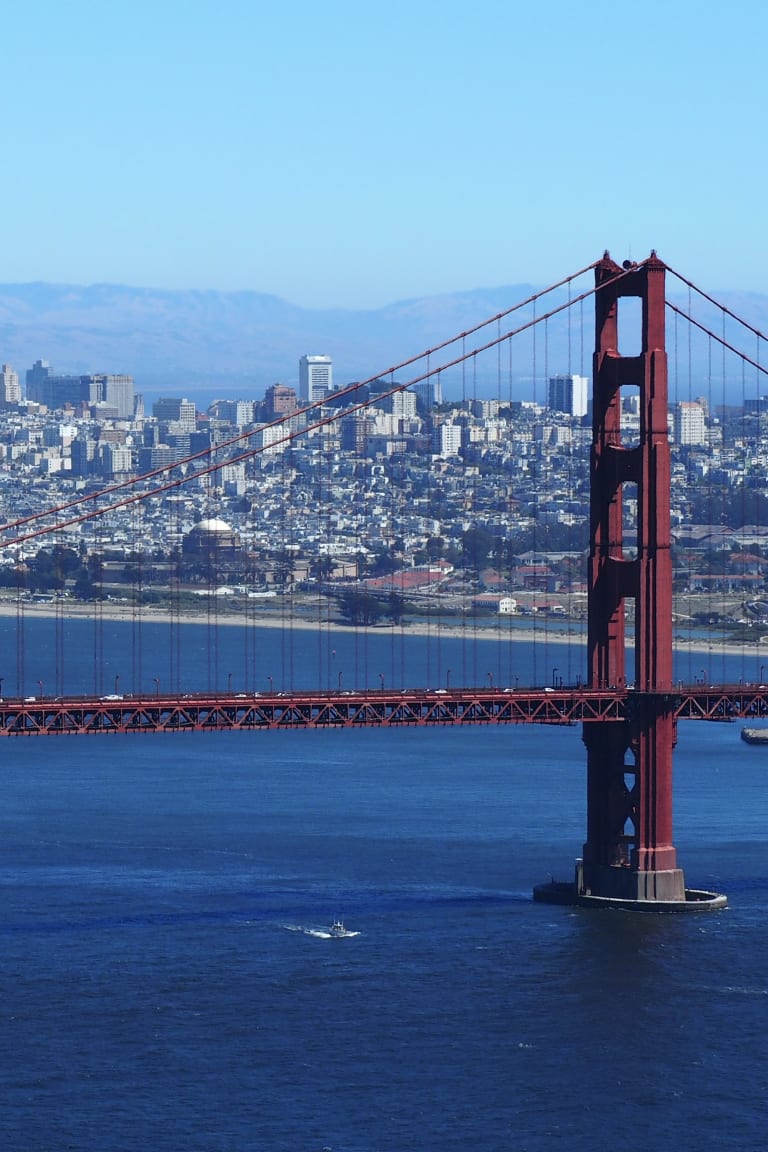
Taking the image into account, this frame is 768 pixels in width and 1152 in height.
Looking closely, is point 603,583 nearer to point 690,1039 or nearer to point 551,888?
point 551,888

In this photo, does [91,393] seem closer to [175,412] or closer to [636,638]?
[175,412]

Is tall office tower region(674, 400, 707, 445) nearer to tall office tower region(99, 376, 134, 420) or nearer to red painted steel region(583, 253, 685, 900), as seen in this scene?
red painted steel region(583, 253, 685, 900)

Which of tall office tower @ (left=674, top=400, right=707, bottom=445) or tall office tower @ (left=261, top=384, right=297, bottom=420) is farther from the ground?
tall office tower @ (left=261, top=384, right=297, bottom=420)

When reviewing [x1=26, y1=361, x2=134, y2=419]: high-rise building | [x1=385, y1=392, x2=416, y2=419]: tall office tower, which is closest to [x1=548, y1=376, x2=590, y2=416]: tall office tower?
[x1=385, y1=392, x2=416, y2=419]: tall office tower

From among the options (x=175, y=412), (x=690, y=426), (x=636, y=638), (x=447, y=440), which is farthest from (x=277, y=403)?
(x=636, y=638)

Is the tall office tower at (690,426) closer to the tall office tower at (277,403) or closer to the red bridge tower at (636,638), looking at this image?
the tall office tower at (277,403)

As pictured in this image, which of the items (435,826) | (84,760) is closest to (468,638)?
(84,760)
